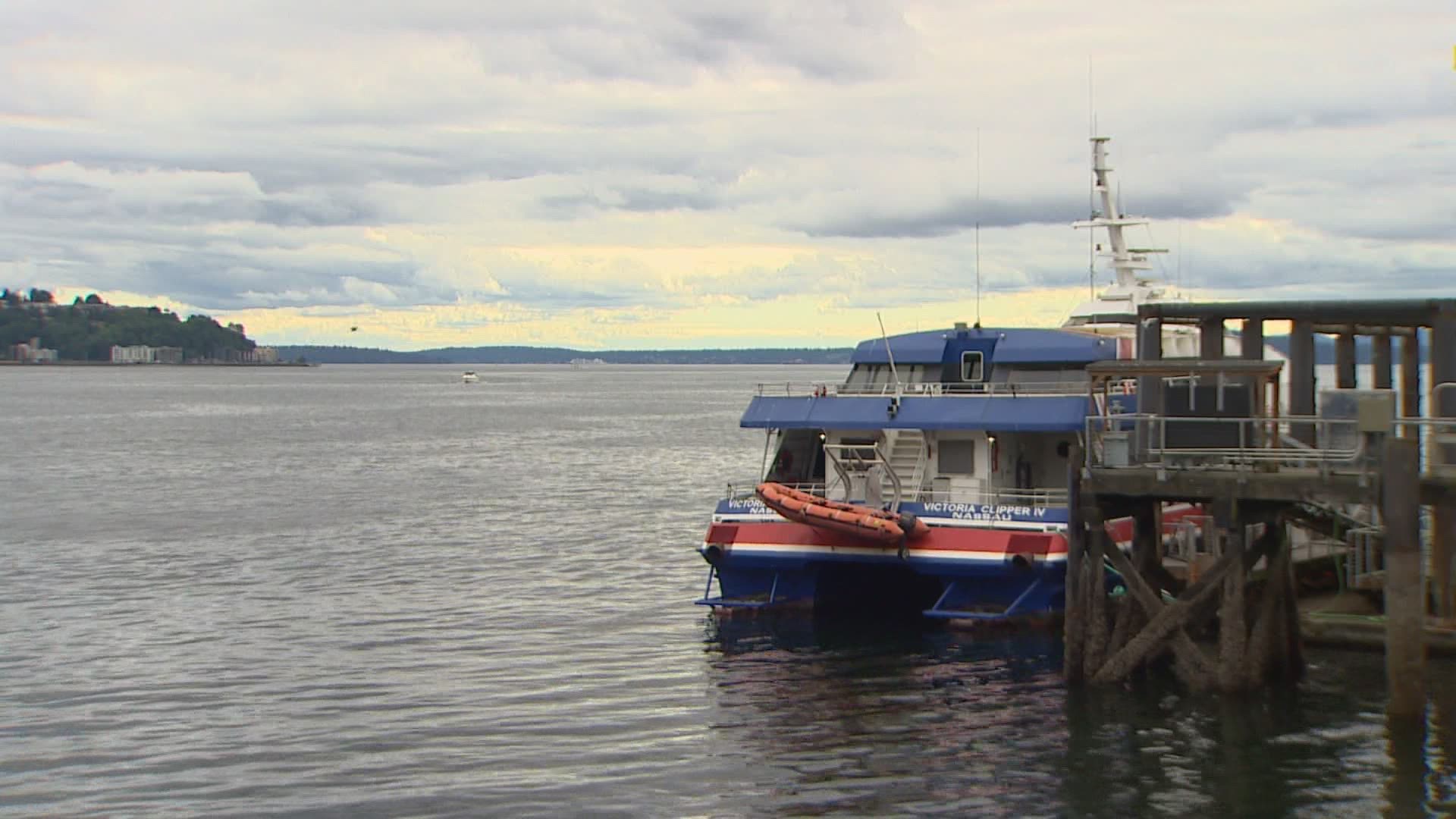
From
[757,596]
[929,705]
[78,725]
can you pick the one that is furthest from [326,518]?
[929,705]

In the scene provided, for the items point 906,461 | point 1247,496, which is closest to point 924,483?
point 906,461

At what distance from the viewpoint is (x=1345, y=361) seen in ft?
112

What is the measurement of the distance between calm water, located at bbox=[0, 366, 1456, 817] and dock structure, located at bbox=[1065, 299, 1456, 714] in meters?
1.04

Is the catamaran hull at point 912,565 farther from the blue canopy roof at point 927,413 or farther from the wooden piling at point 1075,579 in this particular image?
the wooden piling at point 1075,579

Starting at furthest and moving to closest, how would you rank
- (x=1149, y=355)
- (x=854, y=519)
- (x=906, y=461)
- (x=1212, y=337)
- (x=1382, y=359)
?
(x=1382, y=359)
(x=906, y=461)
(x=1149, y=355)
(x=854, y=519)
(x=1212, y=337)

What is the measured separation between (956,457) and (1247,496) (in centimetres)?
1063

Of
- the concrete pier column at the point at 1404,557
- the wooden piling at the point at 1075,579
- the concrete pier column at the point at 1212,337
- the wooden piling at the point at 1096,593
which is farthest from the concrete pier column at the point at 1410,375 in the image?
the concrete pier column at the point at 1404,557

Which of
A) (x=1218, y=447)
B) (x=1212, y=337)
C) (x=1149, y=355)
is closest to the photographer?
(x=1218, y=447)

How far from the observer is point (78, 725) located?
2506 cm

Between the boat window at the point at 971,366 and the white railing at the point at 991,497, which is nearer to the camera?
the white railing at the point at 991,497

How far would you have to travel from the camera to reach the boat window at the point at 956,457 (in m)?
33.2

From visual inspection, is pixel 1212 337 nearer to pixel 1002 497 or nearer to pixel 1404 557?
pixel 1002 497

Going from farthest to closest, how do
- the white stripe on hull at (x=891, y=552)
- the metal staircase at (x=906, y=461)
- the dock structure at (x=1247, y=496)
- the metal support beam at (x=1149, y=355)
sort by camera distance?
the metal staircase at (x=906, y=461) < the white stripe on hull at (x=891, y=552) < the metal support beam at (x=1149, y=355) < the dock structure at (x=1247, y=496)

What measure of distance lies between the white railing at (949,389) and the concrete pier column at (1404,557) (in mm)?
11370
